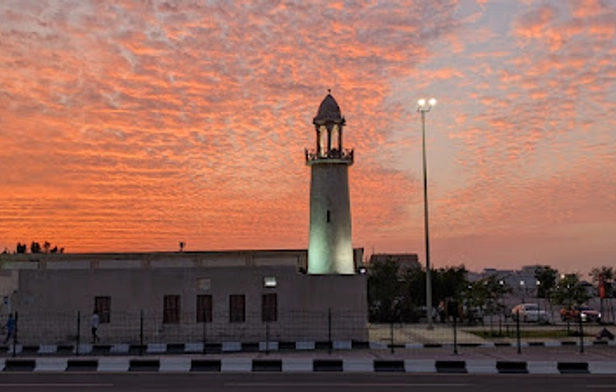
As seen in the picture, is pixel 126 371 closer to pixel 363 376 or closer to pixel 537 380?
pixel 363 376

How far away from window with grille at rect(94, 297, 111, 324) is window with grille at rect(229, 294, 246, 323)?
577cm

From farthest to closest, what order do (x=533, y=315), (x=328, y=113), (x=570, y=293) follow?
(x=533, y=315) → (x=570, y=293) → (x=328, y=113)

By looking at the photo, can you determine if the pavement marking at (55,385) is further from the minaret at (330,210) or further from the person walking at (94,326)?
the minaret at (330,210)

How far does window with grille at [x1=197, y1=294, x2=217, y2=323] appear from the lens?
104 feet

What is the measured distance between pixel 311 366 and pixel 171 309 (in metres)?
13.6

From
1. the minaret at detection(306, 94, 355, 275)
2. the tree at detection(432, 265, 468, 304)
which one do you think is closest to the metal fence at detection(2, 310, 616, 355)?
the minaret at detection(306, 94, 355, 275)

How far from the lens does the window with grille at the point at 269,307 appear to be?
105 ft

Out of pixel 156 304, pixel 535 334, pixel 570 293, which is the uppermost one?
pixel 570 293

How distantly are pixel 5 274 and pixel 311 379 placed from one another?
32.0m

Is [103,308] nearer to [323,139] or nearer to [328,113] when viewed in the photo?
[323,139]

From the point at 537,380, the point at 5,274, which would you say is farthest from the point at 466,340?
the point at 5,274

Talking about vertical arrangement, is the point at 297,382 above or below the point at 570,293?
below

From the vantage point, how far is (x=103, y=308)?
105 feet

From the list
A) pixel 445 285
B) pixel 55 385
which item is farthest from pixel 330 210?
pixel 445 285
